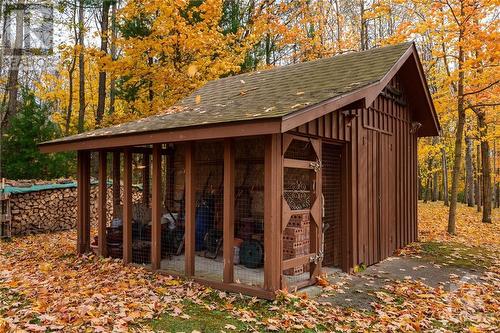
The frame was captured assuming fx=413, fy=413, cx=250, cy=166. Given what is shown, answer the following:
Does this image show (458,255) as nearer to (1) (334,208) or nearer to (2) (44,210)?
(1) (334,208)

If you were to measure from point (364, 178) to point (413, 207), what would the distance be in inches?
129

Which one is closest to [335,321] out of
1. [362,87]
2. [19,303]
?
[362,87]

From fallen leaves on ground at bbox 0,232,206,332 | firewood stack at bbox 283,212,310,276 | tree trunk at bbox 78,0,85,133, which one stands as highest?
tree trunk at bbox 78,0,85,133

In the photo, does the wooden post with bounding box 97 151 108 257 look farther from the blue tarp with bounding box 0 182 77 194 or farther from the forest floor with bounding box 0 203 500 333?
the blue tarp with bounding box 0 182 77 194

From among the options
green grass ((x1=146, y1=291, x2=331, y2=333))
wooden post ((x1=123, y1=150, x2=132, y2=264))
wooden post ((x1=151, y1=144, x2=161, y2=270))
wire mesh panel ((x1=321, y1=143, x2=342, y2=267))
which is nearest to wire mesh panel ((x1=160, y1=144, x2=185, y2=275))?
wooden post ((x1=151, y1=144, x2=161, y2=270))

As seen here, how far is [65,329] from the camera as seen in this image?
4.14 m

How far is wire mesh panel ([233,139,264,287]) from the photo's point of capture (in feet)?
23.1

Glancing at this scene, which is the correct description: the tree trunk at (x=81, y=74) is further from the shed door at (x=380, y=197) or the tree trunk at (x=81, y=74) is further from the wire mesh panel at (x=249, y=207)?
the shed door at (x=380, y=197)

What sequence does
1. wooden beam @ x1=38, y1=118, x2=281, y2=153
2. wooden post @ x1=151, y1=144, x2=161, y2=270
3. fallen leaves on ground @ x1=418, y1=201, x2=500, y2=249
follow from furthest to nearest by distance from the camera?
fallen leaves on ground @ x1=418, y1=201, x2=500, y2=249, wooden post @ x1=151, y1=144, x2=161, y2=270, wooden beam @ x1=38, y1=118, x2=281, y2=153

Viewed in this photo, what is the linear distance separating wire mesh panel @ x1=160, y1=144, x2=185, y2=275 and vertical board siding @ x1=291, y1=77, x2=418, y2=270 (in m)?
3.14

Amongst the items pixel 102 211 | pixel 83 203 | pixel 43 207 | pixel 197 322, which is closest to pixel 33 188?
pixel 43 207

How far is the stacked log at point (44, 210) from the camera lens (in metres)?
11.4

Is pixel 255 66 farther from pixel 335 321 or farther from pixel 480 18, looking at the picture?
pixel 335 321

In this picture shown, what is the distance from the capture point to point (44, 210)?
39.2 feet
